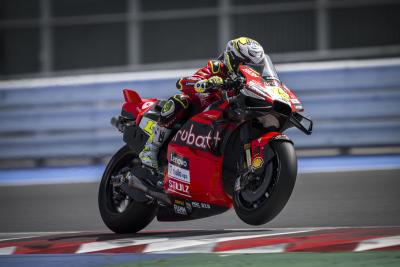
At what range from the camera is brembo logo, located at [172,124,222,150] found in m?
7.89

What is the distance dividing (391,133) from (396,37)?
454 centimetres

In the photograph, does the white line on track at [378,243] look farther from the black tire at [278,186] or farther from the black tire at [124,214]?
the black tire at [124,214]

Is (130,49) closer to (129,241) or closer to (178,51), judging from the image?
(178,51)

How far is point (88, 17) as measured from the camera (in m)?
19.3

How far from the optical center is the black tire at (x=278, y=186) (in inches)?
285

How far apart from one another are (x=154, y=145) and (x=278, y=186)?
154 cm

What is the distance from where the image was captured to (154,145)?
27.7ft

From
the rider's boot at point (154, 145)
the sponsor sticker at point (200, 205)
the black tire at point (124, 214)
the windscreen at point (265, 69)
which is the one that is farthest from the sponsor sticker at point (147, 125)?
the windscreen at point (265, 69)

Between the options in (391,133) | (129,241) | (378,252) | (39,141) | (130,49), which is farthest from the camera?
(130,49)

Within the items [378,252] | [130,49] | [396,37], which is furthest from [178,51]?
→ [378,252]

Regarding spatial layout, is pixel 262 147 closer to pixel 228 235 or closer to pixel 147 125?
pixel 228 235

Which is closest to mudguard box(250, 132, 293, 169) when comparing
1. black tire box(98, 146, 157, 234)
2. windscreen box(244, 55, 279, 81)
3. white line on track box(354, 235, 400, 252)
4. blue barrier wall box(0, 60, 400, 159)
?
windscreen box(244, 55, 279, 81)

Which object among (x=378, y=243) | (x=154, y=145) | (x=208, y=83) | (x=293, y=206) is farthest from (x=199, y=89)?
(x=293, y=206)

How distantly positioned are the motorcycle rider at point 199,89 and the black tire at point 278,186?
2.50 ft
